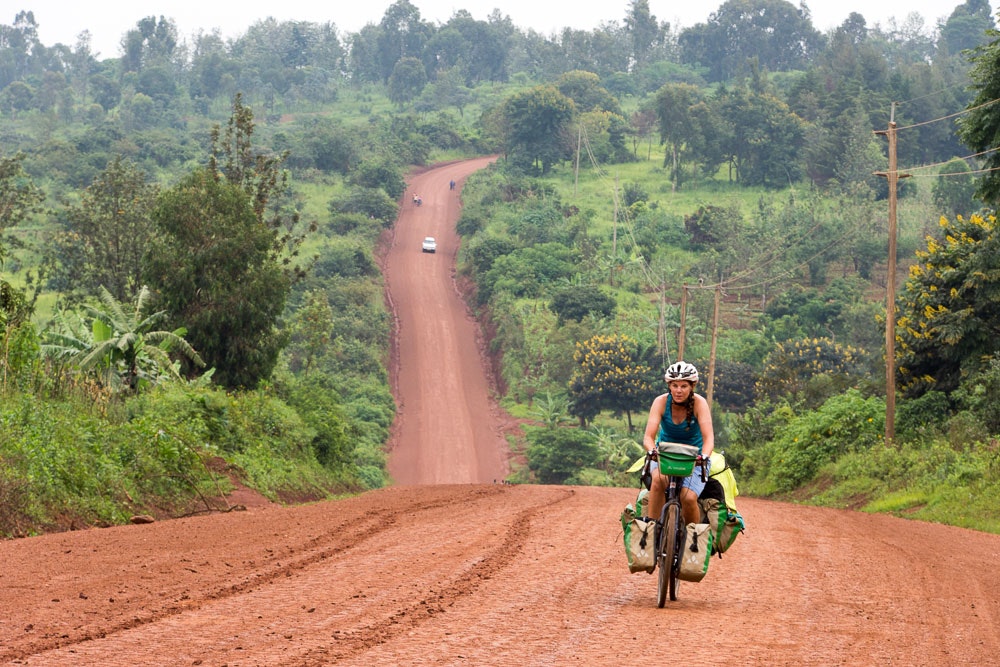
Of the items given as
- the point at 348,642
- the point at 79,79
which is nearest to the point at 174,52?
the point at 79,79

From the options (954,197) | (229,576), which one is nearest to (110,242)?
(229,576)

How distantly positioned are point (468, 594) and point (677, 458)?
197 cm

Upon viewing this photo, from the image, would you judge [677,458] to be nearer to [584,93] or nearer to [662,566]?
[662,566]

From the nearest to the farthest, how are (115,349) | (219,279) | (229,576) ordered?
(229,576)
(115,349)
(219,279)

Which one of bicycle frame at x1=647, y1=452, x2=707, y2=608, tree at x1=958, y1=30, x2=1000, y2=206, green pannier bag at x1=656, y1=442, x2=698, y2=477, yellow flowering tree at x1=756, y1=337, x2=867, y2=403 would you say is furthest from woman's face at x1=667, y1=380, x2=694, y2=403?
yellow flowering tree at x1=756, y1=337, x2=867, y2=403

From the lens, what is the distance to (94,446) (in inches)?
656

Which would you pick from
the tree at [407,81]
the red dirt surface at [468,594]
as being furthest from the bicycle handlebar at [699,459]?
the tree at [407,81]

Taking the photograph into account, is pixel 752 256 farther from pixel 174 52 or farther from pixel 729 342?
pixel 174 52

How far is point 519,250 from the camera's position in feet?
261

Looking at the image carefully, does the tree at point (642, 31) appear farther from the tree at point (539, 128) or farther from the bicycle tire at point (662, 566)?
the bicycle tire at point (662, 566)

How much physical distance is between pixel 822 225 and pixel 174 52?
108562 mm

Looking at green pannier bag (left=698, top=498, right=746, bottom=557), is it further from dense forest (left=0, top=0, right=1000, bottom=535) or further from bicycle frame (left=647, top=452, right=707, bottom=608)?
dense forest (left=0, top=0, right=1000, bottom=535)

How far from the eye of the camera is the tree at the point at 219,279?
30.8 metres

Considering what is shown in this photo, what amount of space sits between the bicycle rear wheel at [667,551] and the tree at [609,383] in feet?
165
